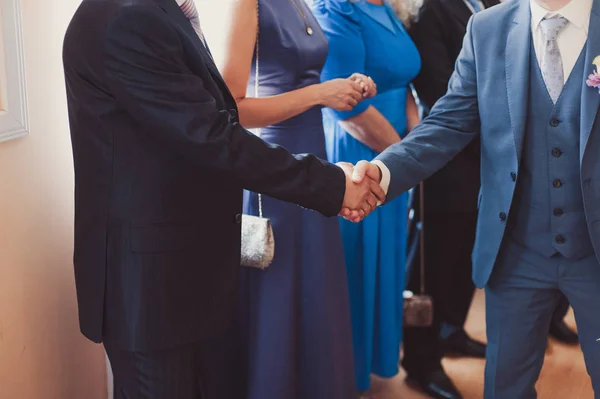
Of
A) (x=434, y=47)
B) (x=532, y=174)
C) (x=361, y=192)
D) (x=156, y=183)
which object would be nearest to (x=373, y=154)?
(x=434, y=47)

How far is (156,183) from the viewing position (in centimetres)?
Result: 145

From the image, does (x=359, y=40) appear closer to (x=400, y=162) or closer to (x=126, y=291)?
(x=400, y=162)

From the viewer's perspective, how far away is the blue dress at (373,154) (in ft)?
7.63

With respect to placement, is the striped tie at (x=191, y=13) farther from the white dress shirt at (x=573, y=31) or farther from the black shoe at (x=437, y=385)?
the black shoe at (x=437, y=385)

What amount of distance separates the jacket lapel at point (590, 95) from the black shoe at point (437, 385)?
134 cm

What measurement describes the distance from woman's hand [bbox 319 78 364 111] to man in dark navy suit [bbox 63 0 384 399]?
1.66 feet

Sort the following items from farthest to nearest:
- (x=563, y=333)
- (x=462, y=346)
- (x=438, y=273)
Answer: (x=563, y=333) < (x=462, y=346) < (x=438, y=273)

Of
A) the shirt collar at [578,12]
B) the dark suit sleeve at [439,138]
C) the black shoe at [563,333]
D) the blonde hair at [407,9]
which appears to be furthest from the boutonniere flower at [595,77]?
the black shoe at [563,333]

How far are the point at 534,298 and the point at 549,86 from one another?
497 mm

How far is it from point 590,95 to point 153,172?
3.10 ft

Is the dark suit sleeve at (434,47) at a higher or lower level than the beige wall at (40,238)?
higher

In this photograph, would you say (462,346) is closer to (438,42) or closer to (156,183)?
(438,42)

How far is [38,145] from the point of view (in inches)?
69.2

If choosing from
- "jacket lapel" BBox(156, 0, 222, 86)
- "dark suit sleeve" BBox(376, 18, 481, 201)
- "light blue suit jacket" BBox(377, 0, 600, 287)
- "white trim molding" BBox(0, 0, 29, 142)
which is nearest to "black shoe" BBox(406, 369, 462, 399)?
"light blue suit jacket" BBox(377, 0, 600, 287)
